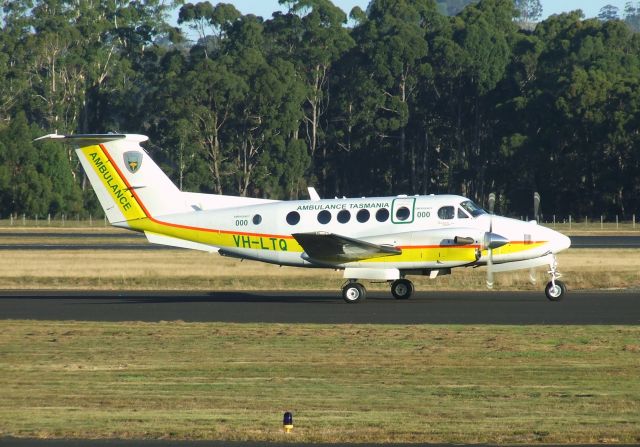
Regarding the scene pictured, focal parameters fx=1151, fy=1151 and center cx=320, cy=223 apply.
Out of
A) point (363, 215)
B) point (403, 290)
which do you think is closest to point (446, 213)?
point (363, 215)

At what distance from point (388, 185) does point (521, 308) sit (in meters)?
71.8

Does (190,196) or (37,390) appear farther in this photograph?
(190,196)

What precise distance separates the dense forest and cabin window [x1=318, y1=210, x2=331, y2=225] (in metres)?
55.9

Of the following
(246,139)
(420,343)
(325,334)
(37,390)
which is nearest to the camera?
(37,390)

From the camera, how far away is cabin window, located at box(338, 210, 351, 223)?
28.4 meters

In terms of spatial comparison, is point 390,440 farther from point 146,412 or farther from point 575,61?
point 575,61

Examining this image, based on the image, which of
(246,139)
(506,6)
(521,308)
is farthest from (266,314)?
(506,6)

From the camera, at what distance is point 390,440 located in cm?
1209

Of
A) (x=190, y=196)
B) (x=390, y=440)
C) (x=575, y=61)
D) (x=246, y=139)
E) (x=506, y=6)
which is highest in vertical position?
(x=506, y=6)

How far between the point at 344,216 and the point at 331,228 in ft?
1.46

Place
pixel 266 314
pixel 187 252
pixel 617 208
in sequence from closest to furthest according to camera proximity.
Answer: pixel 266 314, pixel 187 252, pixel 617 208

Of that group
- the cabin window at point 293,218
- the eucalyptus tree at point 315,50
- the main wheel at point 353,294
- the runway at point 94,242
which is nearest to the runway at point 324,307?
the main wheel at point 353,294

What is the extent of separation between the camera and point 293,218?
28609 millimetres

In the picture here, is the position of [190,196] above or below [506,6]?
below
